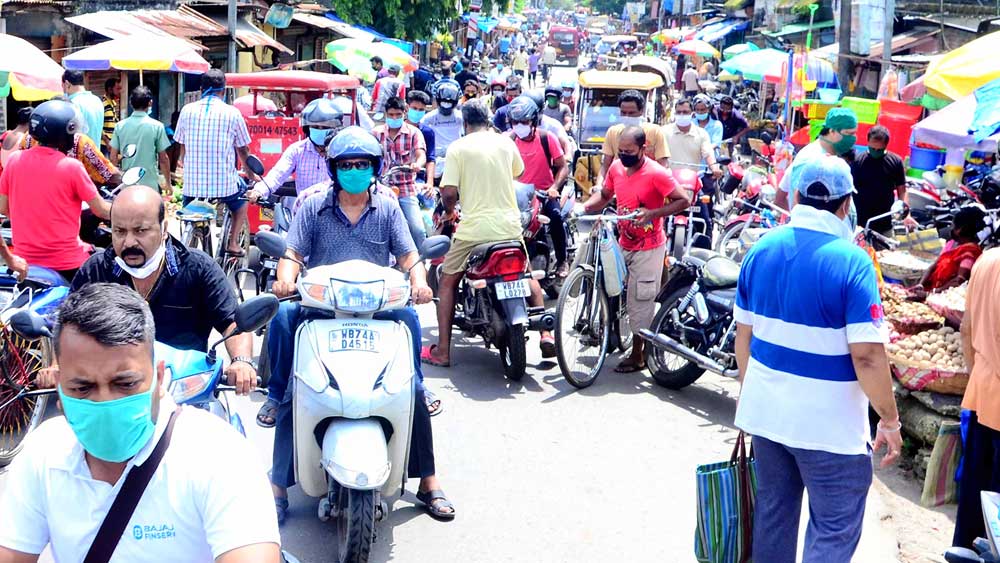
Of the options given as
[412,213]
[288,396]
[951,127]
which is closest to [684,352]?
[412,213]

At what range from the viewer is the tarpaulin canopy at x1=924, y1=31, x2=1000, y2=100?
8.33 m

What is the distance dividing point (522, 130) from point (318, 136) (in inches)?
87.4

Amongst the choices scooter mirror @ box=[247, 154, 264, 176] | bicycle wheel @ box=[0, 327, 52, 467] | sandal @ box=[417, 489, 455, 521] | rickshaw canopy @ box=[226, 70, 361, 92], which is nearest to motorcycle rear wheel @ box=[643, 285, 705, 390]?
sandal @ box=[417, 489, 455, 521]

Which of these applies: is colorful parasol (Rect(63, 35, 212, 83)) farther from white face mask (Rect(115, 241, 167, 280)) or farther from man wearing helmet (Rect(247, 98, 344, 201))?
white face mask (Rect(115, 241, 167, 280))

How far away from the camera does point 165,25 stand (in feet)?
60.6

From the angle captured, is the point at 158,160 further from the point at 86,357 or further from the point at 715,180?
the point at 86,357

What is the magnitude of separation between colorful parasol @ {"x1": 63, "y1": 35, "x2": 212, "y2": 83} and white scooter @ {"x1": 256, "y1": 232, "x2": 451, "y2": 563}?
9675 millimetres

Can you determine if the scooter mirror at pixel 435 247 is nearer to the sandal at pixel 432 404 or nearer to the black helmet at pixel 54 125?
the sandal at pixel 432 404

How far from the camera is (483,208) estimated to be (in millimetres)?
7656

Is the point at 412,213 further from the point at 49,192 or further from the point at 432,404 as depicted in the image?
the point at 432,404

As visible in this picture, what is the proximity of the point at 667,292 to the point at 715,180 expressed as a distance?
208 inches

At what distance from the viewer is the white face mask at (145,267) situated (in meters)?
4.36

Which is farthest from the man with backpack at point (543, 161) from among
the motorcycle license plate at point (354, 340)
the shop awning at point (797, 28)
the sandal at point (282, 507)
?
the shop awning at point (797, 28)

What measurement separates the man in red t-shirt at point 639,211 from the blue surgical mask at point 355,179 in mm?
2542
